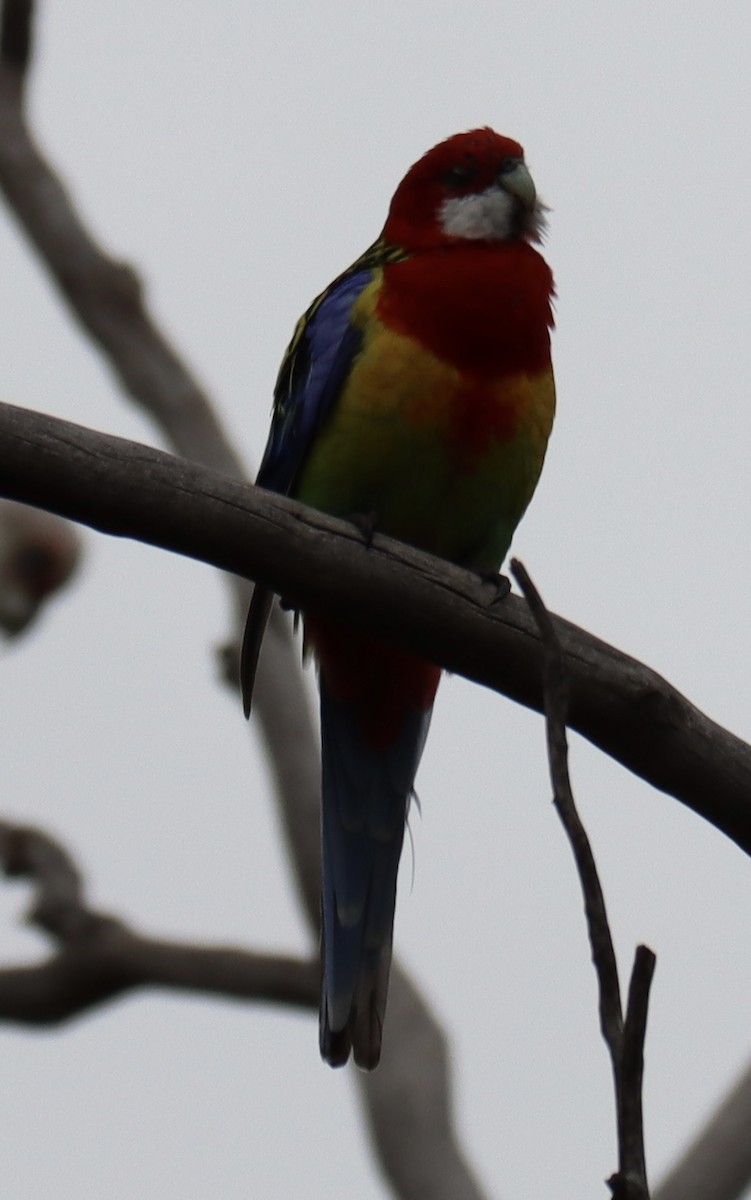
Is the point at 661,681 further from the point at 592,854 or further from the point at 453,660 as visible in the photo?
the point at 592,854

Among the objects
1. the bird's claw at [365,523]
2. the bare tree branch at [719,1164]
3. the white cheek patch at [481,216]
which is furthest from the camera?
the bare tree branch at [719,1164]

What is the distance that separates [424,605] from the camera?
3062mm

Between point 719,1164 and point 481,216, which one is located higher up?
point 481,216

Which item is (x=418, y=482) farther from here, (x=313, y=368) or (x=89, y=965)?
(x=89, y=965)

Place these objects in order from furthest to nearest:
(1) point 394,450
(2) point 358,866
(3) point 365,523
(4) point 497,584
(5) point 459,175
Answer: (5) point 459,175 → (2) point 358,866 → (1) point 394,450 → (3) point 365,523 → (4) point 497,584

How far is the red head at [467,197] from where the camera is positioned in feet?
14.4

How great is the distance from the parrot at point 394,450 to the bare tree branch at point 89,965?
5.54ft

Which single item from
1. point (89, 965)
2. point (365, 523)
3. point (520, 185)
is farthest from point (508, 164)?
point (89, 965)

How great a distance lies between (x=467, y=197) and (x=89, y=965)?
3158 millimetres

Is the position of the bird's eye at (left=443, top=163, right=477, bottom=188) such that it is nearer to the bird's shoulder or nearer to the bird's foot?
the bird's shoulder

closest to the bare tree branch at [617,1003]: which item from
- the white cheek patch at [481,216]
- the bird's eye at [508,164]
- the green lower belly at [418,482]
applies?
the green lower belly at [418,482]

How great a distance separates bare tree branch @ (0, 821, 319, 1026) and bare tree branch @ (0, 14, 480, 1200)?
405mm

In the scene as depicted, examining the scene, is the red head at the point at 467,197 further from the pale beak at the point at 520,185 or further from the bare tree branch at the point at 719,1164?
the bare tree branch at the point at 719,1164

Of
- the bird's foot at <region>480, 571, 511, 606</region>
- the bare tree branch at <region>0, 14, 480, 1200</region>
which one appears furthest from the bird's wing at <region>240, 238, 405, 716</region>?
the bare tree branch at <region>0, 14, 480, 1200</region>
